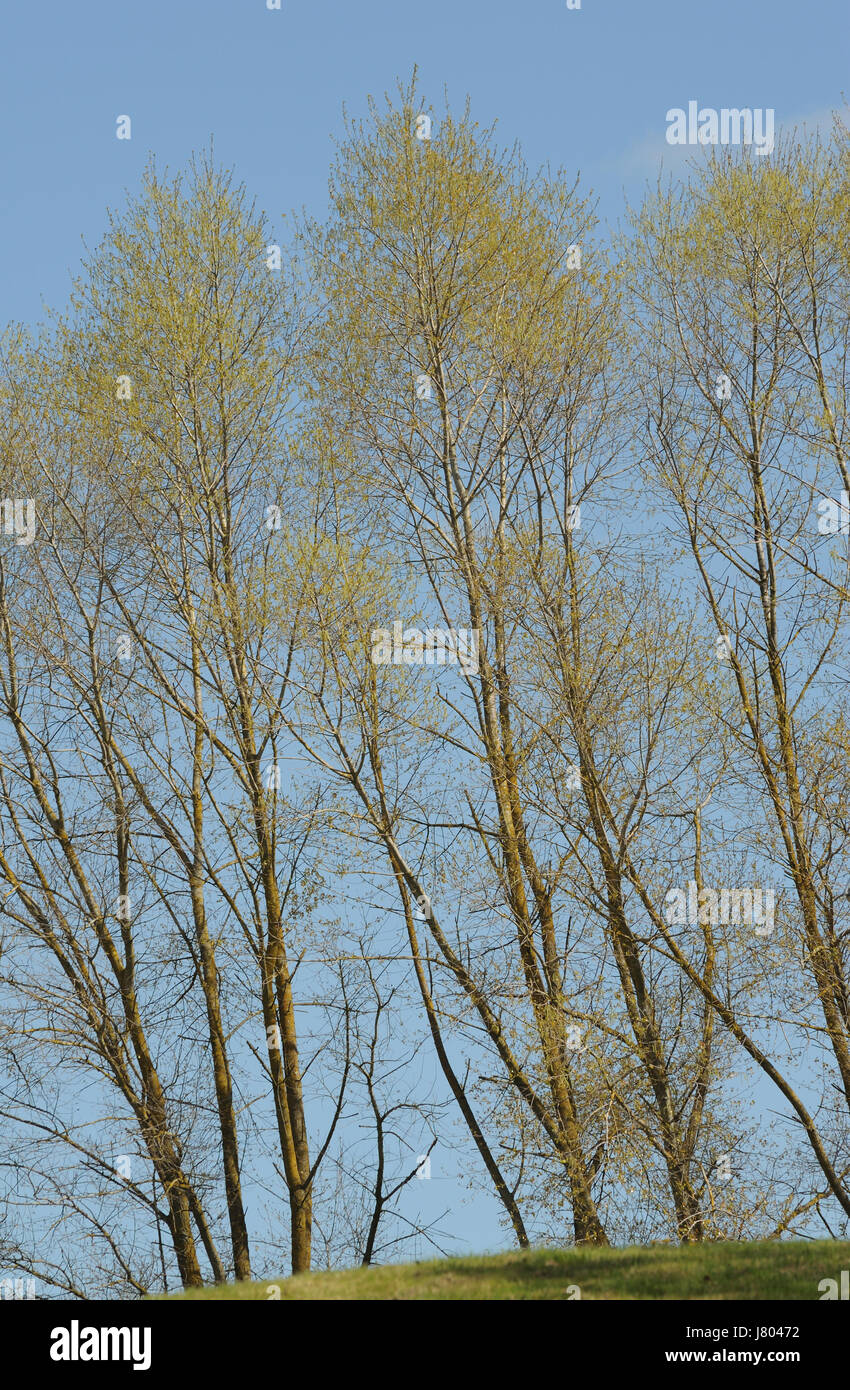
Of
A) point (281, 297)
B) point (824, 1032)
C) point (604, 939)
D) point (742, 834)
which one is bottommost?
point (824, 1032)

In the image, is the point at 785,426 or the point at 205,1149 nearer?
the point at 205,1149

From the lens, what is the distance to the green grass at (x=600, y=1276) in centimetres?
1100

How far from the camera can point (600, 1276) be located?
11516 millimetres

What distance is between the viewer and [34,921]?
17828 mm

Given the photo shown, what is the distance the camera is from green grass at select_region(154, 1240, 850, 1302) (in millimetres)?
11000

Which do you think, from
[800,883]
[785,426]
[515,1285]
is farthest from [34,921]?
[785,426]

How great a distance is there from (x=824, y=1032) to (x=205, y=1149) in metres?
8.22

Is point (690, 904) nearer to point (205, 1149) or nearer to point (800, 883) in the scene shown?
point (800, 883)

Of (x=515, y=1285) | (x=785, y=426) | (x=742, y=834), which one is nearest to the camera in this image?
(x=515, y=1285)

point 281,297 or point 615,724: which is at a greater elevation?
point 281,297

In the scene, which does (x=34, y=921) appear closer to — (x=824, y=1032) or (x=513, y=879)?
(x=513, y=879)

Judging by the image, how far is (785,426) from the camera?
62.3 ft

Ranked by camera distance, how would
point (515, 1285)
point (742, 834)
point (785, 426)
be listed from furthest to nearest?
point (785, 426), point (742, 834), point (515, 1285)

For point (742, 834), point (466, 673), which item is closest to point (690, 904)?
point (742, 834)
